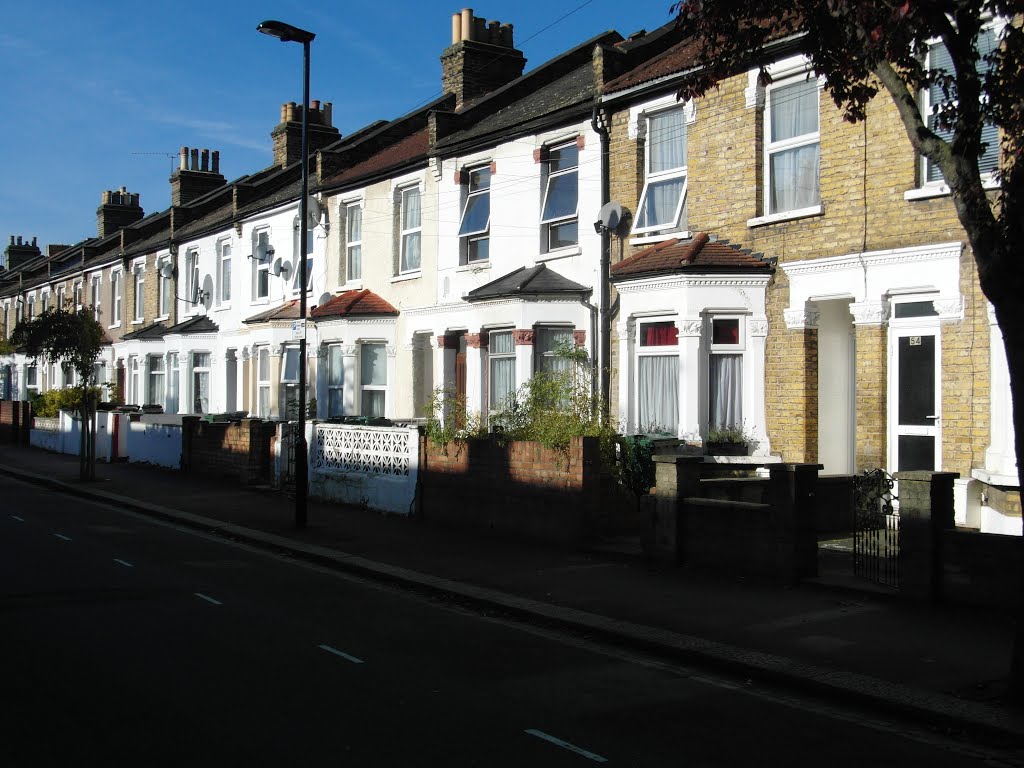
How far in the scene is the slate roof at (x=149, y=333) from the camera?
34938 mm

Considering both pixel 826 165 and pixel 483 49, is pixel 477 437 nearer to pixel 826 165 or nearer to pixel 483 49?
pixel 826 165

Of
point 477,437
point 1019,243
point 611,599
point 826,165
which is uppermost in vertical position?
point 826,165

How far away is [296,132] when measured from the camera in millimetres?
34969

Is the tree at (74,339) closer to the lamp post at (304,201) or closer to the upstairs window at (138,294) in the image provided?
the lamp post at (304,201)

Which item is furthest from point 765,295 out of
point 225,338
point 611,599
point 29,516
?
point 225,338

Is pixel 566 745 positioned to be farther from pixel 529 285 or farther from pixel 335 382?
pixel 335 382

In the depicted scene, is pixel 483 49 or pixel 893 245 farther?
pixel 483 49

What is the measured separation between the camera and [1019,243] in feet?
22.4

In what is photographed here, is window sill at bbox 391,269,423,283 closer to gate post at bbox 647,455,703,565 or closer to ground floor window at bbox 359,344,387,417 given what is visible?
ground floor window at bbox 359,344,387,417

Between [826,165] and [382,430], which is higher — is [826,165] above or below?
above

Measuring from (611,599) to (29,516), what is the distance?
12.2 m

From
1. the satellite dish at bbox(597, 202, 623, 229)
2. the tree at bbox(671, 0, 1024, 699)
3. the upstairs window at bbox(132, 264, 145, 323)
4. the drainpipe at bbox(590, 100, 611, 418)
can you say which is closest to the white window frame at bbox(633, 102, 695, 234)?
the satellite dish at bbox(597, 202, 623, 229)

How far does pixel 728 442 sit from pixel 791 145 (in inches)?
181

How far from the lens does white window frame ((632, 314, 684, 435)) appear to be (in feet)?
54.2
